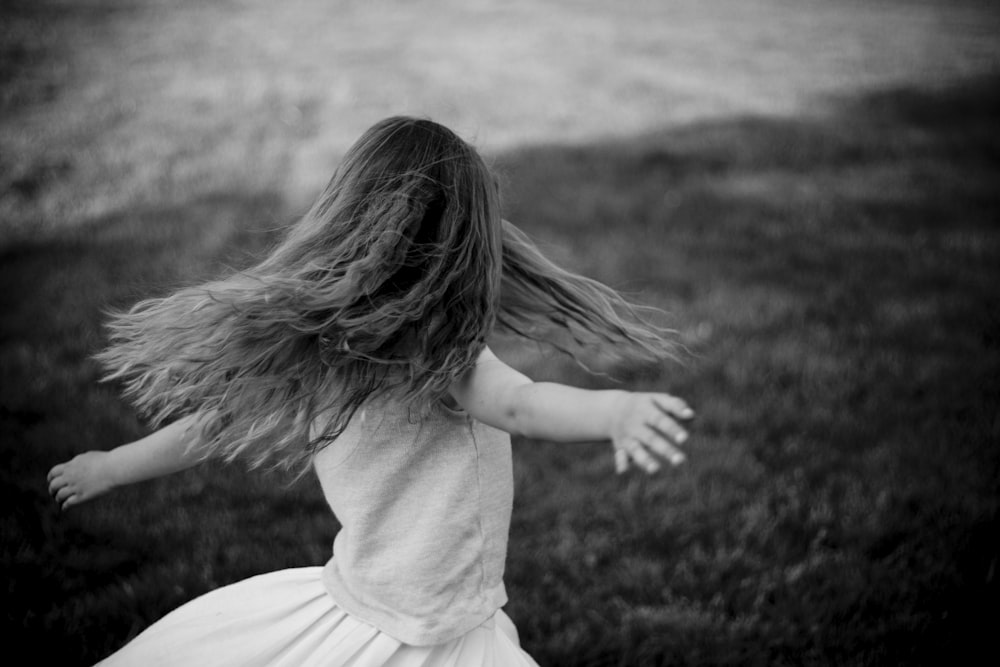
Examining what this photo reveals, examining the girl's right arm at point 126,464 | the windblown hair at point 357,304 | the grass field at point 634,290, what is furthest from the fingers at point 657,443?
the grass field at point 634,290

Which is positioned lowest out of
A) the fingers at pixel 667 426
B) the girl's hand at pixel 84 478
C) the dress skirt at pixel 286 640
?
the dress skirt at pixel 286 640

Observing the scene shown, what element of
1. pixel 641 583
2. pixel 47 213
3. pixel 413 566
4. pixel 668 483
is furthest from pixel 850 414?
pixel 47 213

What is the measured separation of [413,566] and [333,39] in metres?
8.70

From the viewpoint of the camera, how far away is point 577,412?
1409 mm

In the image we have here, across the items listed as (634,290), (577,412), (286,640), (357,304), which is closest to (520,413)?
(577,412)

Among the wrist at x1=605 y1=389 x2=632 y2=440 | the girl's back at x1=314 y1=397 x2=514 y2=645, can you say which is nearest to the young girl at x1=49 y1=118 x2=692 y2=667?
the girl's back at x1=314 y1=397 x2=514 y2=645

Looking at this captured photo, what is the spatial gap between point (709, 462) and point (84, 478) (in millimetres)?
2321

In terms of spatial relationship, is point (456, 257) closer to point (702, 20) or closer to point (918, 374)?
point (918, 374)

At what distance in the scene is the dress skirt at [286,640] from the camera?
1708 mm

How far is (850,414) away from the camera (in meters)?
3.65

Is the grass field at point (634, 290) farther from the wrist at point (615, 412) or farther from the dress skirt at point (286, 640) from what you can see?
the wrist at point (615, 412)

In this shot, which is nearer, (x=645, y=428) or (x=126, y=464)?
(x=645, y=428)

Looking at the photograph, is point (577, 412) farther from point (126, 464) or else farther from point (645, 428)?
point (126, 464)

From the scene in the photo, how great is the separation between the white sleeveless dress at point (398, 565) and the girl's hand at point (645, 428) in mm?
444
